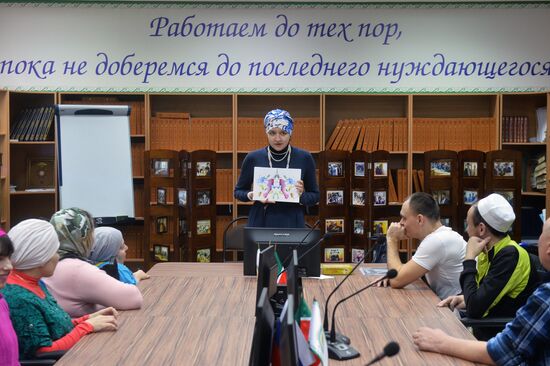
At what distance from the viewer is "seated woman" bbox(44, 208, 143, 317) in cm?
231

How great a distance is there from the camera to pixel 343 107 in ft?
20.9

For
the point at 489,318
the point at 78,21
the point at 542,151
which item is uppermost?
the point at 78,21

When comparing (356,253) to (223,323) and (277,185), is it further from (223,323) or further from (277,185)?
(223,323)

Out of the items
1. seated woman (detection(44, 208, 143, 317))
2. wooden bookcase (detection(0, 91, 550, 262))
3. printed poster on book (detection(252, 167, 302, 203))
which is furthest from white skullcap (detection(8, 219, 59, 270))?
wooden bookcase (detection(0, 91, 550, 262))

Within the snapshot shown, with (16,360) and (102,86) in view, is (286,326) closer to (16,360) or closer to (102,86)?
(16,360)

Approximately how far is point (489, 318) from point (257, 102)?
14.1 ft

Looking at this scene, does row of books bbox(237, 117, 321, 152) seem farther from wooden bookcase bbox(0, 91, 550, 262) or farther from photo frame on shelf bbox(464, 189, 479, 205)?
photo frame on shelf bbox(464, 189, 479, 205)

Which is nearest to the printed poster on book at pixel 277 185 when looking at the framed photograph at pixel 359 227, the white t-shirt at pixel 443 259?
the white t-shirt at pixel 443 259

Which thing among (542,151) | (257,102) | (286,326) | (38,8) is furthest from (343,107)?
(286,326)

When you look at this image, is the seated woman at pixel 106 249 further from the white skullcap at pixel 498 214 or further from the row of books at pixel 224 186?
the row of books at pixel 224 186

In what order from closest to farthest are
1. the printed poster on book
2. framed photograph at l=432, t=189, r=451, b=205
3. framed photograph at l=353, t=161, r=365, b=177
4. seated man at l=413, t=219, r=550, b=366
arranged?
seated man at l=413, t=219, r=550, b=366 < the printed poster on book < framed photograph at l=353, t=161, r=365, b=177 < framed photograph at l=432, t=189, r=451, b=205

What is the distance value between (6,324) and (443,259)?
197 cm

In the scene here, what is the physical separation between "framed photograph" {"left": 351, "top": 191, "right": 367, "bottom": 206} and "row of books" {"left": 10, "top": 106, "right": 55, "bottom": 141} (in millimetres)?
3168

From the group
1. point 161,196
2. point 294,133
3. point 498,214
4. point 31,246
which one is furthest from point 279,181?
point 294,133
